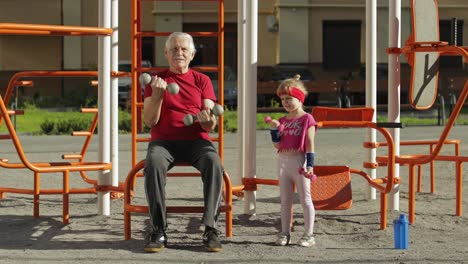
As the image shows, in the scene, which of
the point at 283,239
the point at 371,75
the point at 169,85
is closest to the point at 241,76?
the point at 371,75

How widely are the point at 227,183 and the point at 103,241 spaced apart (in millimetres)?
952

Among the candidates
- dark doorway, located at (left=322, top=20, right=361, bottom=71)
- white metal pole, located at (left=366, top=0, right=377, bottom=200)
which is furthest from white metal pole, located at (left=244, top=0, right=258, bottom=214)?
dark doorway, located at (left=322, top=20, right=361, bottom=71)

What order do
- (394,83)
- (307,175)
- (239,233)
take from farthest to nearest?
(394,83) < (239,233) < (307,175)

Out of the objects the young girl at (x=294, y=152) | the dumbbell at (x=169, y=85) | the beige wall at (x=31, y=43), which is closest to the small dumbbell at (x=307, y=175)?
the young girl at (x=294, y=152)

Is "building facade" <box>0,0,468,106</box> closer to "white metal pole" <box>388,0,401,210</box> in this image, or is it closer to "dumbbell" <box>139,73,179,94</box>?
"white metal pole" <box>388,0,401,210</box>

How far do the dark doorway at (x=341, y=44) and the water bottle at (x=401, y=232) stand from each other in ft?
109

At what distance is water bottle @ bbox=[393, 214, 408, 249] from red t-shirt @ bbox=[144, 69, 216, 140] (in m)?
1.47

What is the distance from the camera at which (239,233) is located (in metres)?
8.26

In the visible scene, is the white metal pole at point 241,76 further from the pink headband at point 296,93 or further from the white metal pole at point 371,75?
the pink headband at point 296,93

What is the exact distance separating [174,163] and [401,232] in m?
1.60

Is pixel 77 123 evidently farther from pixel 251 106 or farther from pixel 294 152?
pixel 294 152

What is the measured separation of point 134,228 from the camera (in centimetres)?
849

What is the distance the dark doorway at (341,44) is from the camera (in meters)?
40.5

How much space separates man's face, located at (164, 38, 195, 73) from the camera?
7.81 meters
